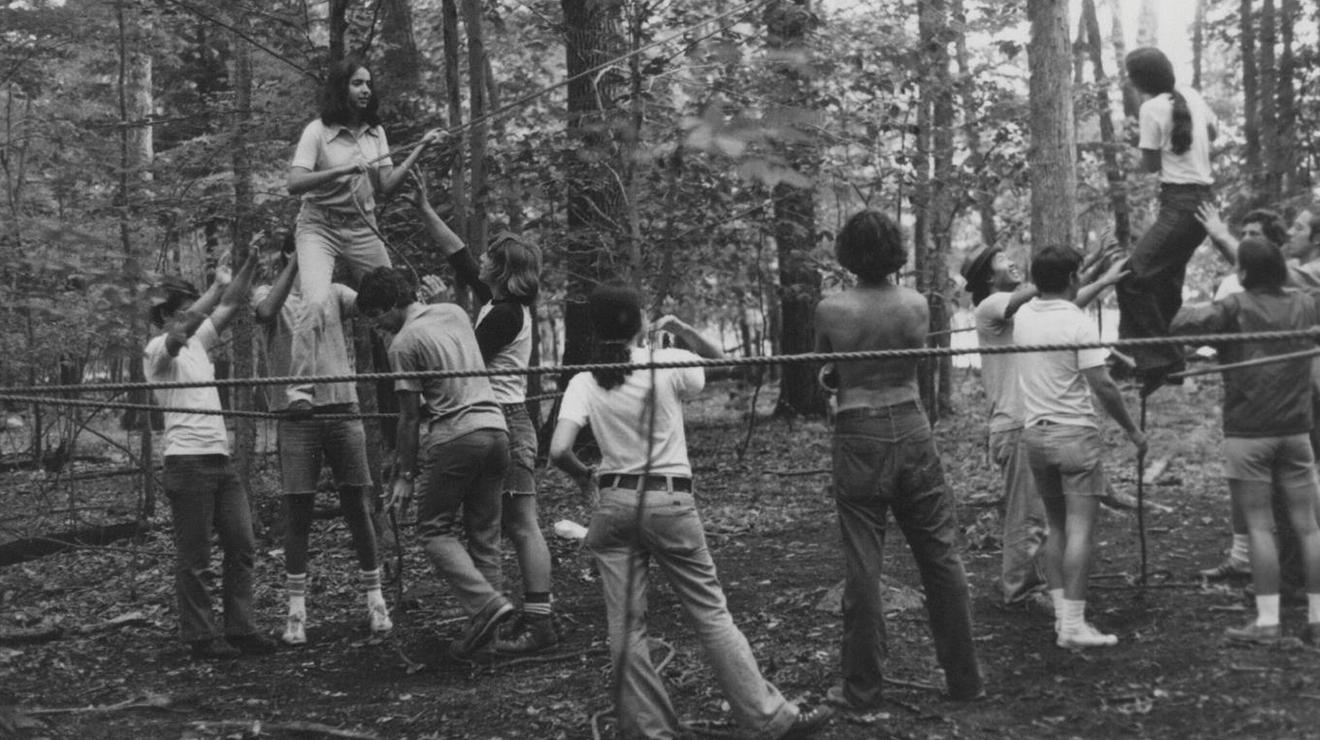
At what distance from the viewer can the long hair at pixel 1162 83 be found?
5.58 metres

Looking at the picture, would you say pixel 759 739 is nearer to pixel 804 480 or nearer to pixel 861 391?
pixel 861 391

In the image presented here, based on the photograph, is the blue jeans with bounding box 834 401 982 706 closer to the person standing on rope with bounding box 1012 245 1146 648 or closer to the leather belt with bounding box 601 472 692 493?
the leather belt with bounding box 601 472 692 493

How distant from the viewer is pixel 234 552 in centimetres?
602

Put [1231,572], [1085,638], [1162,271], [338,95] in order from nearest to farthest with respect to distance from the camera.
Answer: [1085,638] → [1162,271] → [1231,572] → [338,95]

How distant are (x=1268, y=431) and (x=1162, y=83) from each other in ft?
6.32

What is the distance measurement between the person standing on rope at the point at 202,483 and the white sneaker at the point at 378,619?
0.53 m

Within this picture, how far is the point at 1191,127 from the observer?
5586 mm

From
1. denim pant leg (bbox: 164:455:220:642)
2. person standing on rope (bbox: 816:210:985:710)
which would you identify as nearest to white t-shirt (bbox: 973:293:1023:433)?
person standing on rope (bbox: 816:210:985:710)

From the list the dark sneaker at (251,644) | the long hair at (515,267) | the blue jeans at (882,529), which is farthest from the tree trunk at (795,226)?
the dark sneaker at (251,644)

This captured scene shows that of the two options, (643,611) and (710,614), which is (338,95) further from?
(710,614)

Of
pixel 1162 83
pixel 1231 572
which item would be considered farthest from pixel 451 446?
pixel 1231 572

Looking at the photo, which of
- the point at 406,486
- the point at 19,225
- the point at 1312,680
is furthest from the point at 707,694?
the point at 19,225

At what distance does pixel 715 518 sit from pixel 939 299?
16.5 ft

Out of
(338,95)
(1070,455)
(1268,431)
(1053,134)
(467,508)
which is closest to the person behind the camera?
(1268,431)
